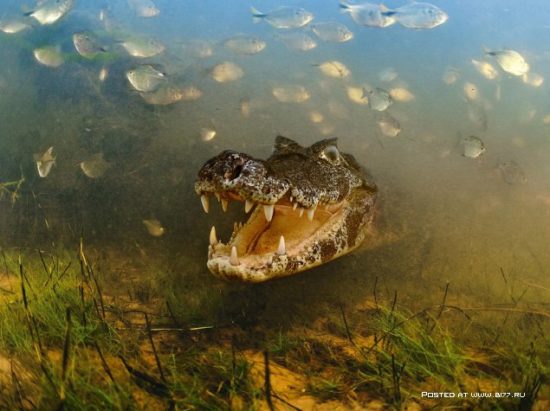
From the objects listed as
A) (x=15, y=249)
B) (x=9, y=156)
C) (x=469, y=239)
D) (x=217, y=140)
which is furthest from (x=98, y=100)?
(x=469, y=239)

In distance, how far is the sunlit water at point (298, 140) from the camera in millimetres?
4168

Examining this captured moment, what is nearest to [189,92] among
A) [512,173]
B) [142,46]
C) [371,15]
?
[142,46]

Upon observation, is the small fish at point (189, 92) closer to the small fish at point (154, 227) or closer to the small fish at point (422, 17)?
the small fish at point (154, 227)

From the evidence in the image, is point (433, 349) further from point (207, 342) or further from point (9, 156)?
point (9, 156)

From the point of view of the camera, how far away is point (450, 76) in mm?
6180

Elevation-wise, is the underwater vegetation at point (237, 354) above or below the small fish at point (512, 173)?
below

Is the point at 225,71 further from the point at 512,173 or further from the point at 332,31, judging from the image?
the point at 512,173

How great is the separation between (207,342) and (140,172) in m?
2.54

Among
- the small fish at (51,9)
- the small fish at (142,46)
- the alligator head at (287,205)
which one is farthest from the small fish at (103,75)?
the alligator head at (287,205)

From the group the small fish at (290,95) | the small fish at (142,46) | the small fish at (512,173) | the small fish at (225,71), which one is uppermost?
the small fish at (142,46)

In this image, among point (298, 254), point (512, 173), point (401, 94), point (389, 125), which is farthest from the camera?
point (401, 94)

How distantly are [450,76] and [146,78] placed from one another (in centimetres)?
451

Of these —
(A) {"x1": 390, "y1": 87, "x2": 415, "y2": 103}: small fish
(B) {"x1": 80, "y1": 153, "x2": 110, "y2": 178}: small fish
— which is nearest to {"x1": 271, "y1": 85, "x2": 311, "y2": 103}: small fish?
(A) {"x1": 390, "y1": 87, "x2": 415, "y2": 103}: small fish

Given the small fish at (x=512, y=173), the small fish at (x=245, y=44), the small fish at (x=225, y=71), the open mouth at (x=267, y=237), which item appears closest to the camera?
the open mouth at (x=267, y=237)
